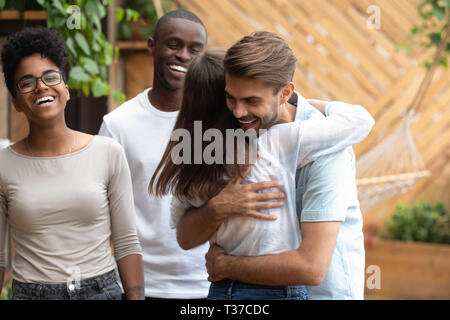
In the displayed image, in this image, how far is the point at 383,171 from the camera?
3.50 metres

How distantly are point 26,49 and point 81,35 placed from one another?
0.82 metres

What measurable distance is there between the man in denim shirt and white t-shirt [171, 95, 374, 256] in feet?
0.06

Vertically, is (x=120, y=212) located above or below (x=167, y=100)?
below

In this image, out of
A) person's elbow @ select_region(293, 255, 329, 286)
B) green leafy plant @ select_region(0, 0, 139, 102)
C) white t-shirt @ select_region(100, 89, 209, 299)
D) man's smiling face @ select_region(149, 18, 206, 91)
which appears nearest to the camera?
person's elbow @ select_region(293, 255, 329, 286)

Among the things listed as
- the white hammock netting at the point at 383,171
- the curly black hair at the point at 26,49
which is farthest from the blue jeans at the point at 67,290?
the white hammock netting at the point at 383,171

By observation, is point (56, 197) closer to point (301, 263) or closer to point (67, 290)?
point (67, 290)

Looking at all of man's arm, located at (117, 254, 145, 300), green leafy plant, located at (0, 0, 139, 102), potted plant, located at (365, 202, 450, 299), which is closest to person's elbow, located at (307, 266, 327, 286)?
man's arm, located at (117, 254, 145, 300)

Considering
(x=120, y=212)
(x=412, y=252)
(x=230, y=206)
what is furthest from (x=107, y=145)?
(x=412, y=252)

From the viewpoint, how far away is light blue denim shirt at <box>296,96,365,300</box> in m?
1.10

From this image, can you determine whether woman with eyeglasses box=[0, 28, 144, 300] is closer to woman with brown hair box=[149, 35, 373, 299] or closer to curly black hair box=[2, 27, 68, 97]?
curly black hair box=[2, 27, 68, 97]

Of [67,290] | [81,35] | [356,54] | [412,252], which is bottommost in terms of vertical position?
[412,252]

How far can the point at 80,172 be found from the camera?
1.31 meters
